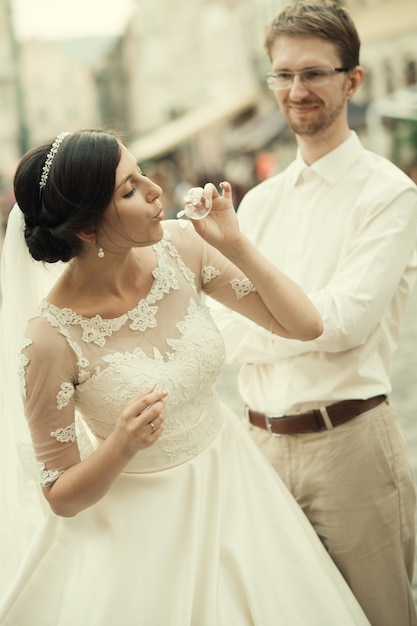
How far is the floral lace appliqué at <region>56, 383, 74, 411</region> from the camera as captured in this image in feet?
7.19

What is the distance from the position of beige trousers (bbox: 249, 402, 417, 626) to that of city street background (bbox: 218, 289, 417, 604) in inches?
92.6

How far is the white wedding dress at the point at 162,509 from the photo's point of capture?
2.22m

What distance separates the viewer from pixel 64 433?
2.22 metres

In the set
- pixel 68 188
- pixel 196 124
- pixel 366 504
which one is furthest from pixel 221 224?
pixel 196 124

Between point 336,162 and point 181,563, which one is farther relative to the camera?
point 336,162

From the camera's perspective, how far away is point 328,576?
2.41 metres

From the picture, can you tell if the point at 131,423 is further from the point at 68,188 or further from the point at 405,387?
the point at 405,387

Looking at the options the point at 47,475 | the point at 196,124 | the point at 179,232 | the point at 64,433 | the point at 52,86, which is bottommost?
the point at 196,124

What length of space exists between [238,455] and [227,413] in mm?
157

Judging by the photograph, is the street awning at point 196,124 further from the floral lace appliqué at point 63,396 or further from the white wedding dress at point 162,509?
the floral lace appliqué at point 63,396

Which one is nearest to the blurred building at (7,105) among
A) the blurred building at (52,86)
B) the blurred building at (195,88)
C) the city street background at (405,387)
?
the blurred building at (195,88)

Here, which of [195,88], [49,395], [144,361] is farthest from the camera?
[195,88]

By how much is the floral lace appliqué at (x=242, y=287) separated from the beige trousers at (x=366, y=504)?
56 cm

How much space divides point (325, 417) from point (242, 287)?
1.74 ft
